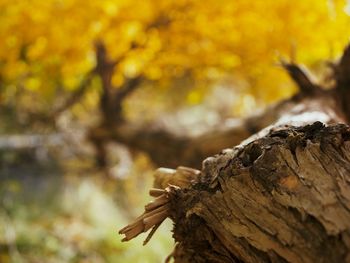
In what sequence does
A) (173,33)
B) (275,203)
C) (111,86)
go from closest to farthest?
Answer: 1. (275,203)
2. (173,33)
3. (111,86)

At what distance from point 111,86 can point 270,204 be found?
5775 millimetres

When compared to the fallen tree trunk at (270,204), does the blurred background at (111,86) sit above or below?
above

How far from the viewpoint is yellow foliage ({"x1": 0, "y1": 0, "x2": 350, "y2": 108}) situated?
189 inches

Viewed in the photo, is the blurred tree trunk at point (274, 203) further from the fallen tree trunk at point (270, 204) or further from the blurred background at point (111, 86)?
the blurred background at point (111, 86)

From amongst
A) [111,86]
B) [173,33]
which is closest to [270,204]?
[173,33]

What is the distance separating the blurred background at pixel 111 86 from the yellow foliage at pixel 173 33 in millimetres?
16

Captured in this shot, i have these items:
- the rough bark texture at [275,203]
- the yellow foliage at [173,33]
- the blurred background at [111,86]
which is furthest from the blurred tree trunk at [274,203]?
the yellow foliage at [173,33]

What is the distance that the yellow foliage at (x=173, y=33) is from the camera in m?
4.80

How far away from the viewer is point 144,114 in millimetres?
10461

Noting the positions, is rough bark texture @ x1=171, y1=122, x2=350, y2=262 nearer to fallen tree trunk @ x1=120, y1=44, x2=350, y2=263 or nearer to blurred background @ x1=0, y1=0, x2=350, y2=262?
fallen tree trunk @ x1=120, y1=44, x2=350, y2=263

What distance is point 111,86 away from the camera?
6852mm

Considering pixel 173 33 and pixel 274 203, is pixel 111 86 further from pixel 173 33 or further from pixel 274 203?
pixel 274 203

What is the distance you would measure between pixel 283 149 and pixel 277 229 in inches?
11.4

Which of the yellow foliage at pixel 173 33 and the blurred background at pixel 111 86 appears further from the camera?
the blurred background at pixel 111 86
